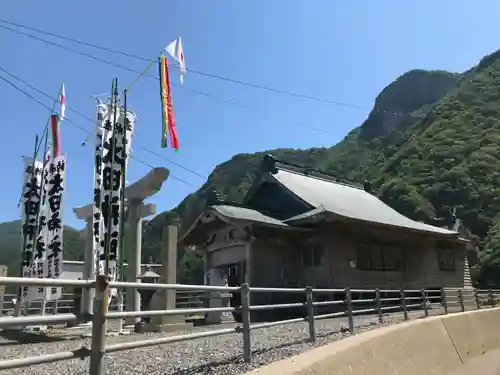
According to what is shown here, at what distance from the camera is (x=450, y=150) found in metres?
63.6

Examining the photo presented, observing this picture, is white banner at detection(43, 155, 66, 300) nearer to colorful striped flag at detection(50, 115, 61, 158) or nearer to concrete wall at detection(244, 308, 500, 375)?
colorful striped flag at detection(50, 115, 61, 158)

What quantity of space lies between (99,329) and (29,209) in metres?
12.3

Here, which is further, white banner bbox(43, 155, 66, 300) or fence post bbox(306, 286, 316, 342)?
white banner bbox(43, 155, 66, 300)

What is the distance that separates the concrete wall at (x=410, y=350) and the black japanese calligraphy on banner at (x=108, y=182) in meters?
6.84

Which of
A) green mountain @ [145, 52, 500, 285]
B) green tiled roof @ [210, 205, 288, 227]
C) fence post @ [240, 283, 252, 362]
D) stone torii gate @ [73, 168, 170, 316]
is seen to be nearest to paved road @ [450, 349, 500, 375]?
fence post @ [240, 283, 252, 362]

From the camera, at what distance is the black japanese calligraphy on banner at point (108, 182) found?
37.4ft

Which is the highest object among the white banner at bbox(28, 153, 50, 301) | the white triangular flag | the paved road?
the white triangular flag

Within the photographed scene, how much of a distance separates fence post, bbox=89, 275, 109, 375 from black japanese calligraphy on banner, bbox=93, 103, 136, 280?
320 inches

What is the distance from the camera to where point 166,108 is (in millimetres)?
13375

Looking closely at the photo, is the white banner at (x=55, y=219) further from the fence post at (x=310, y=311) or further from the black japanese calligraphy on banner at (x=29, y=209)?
the fence post at (x=310, y=311)

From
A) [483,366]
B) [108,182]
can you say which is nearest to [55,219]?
[108,182]

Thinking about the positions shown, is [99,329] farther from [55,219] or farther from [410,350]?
[55,219]

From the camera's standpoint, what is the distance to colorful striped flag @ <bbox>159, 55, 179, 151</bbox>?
13.2 m

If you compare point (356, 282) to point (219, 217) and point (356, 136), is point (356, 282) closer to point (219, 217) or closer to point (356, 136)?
point (219, 217)
